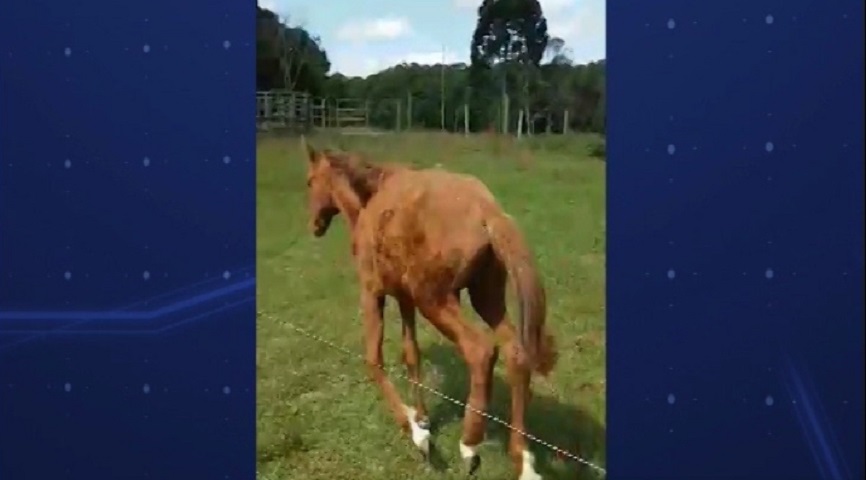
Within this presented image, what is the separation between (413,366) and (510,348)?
0.85ft

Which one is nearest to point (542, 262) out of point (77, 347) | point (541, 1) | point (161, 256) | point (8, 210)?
point (541, 1)

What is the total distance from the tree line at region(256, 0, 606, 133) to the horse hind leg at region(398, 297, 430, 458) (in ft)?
1.53

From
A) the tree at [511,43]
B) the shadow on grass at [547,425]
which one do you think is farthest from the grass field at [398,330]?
the tree at [511,43]

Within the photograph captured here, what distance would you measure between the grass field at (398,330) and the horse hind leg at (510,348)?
24mm

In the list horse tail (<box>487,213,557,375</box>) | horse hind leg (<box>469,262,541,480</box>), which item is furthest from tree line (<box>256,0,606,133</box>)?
horse hind leg (<box>469,262,541,480</box>)

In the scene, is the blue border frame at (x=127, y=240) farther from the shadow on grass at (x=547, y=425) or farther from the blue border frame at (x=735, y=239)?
the blue border frame at (x=735, y=239)

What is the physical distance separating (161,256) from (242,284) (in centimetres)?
24

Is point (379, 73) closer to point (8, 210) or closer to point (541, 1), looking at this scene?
point (541, 1)

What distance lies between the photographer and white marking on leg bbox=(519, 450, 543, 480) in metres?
2.88

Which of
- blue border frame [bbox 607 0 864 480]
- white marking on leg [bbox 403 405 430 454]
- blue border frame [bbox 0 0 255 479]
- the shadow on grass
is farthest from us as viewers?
blue border frame [bbox 0 0 255 479]

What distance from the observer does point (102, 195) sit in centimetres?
319

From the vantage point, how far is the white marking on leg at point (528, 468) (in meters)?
2.88

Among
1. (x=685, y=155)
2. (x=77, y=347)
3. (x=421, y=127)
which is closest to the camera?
(x=685, y=155)

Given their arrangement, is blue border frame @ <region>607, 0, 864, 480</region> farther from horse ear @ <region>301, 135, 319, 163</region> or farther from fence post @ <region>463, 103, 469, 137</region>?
horse ear @ <region>301, 135, 319, 163</region>
